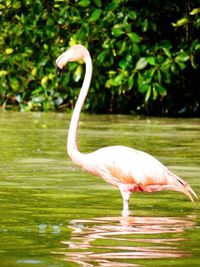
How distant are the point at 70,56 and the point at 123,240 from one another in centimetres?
197

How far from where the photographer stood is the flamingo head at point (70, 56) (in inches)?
315

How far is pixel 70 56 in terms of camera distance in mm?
8125

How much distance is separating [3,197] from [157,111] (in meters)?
12.4

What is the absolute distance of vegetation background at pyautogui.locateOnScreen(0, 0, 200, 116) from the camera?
741 inches

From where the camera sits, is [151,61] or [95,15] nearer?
[95,15]

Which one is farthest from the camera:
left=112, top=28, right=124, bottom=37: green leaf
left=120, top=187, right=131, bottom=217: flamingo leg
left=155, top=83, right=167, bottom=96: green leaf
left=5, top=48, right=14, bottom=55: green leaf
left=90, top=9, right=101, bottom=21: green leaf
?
left=5, top=48, right=14, bottom=55: green leaf

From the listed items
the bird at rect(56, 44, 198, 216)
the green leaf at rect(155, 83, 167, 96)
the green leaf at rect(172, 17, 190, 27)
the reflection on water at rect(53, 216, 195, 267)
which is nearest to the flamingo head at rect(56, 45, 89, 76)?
the bird at rect(56, 44, 198, 216)

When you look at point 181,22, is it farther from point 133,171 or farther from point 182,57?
point 133,171

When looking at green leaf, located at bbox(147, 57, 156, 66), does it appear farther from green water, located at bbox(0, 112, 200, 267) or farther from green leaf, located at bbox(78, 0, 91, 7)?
green water, located at bbox(0, 112, 200, 267)

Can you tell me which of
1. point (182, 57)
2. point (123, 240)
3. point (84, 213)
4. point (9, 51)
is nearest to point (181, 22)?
point (182, 57)

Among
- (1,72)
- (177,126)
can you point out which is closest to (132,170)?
(177,126)

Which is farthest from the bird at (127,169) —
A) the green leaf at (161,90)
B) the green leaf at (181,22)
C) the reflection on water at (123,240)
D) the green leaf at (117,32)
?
the green leaf at (181,22)

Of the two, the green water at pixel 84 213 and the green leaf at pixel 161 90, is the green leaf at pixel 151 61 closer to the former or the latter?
the green leaf at pixel 161 90

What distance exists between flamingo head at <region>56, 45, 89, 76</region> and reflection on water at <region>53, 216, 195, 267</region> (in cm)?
117
